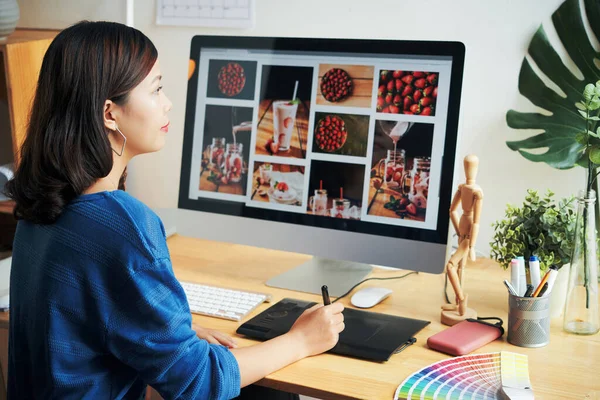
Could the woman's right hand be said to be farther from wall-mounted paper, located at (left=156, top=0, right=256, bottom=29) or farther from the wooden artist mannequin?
wall-mounted paper, located at (left=156, top=0, right=256, bottom=29)

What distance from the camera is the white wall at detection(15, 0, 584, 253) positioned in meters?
1.71

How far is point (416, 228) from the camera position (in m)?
1.39

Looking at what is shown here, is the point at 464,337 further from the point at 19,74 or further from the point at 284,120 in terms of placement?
the point at 19,74

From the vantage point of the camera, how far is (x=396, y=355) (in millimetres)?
1164

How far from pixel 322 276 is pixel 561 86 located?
0.70 meters

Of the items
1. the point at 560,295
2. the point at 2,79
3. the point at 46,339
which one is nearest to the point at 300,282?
the point at 560,295

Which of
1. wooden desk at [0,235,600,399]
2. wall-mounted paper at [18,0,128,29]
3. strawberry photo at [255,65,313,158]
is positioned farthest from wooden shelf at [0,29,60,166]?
strawberry photo at [255,65,313,158]

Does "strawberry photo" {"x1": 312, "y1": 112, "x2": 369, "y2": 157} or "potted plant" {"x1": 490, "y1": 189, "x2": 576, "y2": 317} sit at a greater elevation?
"strawberry photo" {"x1": 312, "y1": 112, "x2": 369, "y2": 157}

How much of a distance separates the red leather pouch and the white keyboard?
0.35 metres

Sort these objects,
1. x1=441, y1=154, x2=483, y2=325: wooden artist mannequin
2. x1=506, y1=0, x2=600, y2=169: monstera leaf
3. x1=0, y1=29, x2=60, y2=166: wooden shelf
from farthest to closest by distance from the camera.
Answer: x1=0, y1=29, x2=60, y2=166: wooden shelf
x1=506, y1=0, x2=600, y2=169: monstera leaf
x1=441, y1=154, x2=483, y2=325: wooden artist mannequin

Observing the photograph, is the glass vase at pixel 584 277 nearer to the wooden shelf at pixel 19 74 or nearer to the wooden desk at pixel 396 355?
the wooden desk at pixel 396 355

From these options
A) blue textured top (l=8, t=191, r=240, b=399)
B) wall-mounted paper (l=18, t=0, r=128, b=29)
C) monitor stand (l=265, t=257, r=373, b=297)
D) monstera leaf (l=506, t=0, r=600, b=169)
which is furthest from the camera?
wall-mounted paper (l=18, t=0, r=128, b=29)

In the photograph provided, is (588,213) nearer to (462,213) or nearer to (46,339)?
(462,213)

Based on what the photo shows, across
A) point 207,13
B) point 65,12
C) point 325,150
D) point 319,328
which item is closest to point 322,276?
point 325,150
